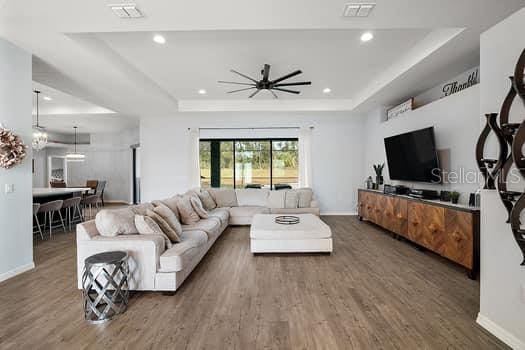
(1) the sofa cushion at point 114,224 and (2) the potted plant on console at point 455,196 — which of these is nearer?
(1) the sofa cushion at point 114,224

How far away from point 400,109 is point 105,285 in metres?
Result: 5.84

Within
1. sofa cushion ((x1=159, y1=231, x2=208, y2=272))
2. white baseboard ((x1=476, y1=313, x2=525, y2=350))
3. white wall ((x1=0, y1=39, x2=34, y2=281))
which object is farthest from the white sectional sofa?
white baseboard ((x1=476, y1=313, x2=525, y2=350))

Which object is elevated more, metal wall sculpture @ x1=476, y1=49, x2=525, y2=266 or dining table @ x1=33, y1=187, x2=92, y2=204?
metal wall sculpture @ x1=476, y1=49, x2=525, y2=266

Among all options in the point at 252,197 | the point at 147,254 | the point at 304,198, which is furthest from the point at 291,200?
the point at 147,254

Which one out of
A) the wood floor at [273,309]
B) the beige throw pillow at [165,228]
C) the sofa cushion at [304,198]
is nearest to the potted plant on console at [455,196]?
the wood floor at [273,309]

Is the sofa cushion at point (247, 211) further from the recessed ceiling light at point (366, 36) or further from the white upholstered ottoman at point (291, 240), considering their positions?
the recessed ceiling light at point (366, 36)

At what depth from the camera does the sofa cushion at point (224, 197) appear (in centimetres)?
625

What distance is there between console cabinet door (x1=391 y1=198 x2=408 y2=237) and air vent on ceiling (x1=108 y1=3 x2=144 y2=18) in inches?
182

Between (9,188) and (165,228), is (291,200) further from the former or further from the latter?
(9,188)

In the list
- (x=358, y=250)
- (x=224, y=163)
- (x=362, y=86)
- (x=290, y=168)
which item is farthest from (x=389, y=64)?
(x=224, y=163)

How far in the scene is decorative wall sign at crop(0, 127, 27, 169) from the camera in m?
2.97

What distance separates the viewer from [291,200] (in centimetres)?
616

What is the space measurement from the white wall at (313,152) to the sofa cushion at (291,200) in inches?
45.5

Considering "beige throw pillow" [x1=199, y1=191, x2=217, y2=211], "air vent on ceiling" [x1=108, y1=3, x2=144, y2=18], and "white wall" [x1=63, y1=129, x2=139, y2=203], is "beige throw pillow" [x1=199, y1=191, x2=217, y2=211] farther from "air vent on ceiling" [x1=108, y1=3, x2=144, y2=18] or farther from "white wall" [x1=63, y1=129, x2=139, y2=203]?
"white wall" [x1=63, y1=129, x2=139, y2=203]
